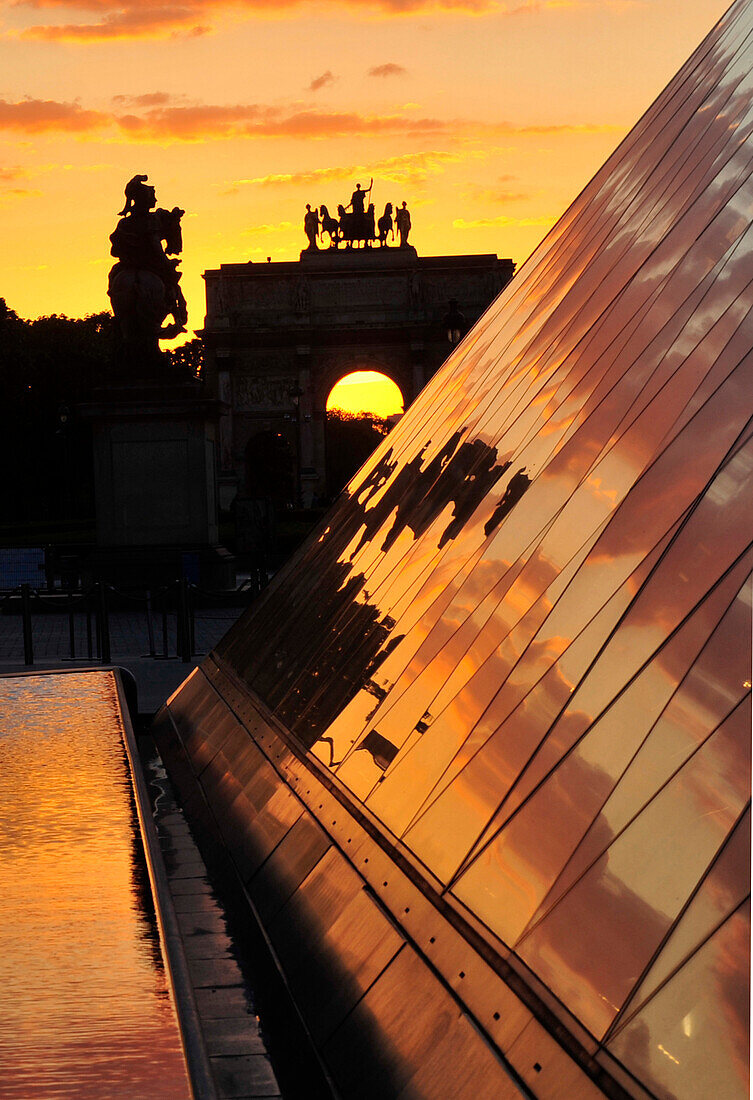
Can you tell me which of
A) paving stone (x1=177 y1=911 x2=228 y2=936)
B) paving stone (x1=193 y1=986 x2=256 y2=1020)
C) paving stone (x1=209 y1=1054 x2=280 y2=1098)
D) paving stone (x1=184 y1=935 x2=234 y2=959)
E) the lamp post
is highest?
the lamp post

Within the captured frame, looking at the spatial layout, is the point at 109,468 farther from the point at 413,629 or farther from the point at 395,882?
the point at 395,882

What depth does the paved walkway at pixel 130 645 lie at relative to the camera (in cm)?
1356

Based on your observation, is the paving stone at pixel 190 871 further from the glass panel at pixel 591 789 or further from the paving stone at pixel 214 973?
the glass panel at pixel 591 789

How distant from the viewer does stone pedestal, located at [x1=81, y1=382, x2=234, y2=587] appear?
2258 cm

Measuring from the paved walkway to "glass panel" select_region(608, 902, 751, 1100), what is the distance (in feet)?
29.2

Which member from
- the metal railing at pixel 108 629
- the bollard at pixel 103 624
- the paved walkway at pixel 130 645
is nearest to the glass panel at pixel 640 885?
the paved walkway at pixel 130 645

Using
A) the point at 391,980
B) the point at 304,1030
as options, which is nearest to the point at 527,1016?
the point at 391,980

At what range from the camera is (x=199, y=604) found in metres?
23.7

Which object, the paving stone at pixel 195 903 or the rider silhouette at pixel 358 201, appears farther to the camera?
the rider silhouette at pixel 358 201

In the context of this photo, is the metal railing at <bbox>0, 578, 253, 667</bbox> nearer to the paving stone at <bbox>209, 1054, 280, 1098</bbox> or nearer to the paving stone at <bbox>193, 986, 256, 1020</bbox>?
the paving stone at <bbox>193, 986, 256, 1020</bbox>

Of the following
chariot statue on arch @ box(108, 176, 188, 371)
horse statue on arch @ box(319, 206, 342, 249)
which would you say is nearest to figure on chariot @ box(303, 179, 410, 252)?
horse statue on arch @ box(319, 206, 342, 249)

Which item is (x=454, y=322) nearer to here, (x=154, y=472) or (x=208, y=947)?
(x=154, y=472)

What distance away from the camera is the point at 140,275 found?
77.3 feet

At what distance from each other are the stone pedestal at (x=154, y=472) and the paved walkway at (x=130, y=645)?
1.08m
